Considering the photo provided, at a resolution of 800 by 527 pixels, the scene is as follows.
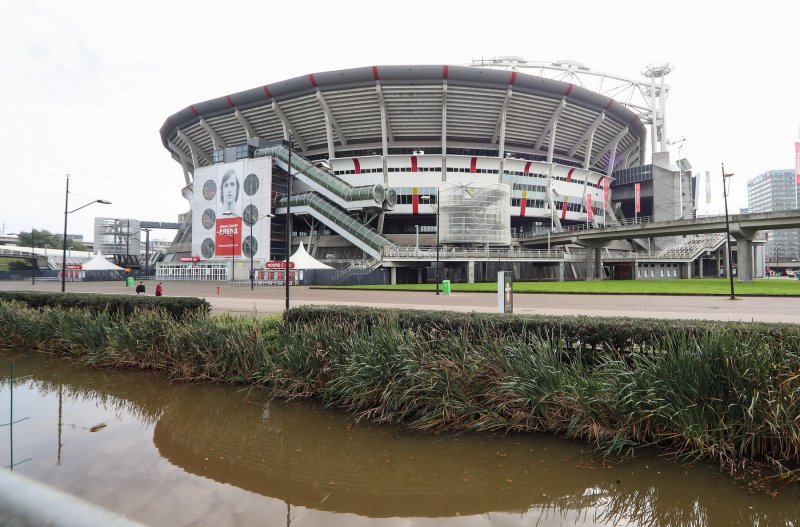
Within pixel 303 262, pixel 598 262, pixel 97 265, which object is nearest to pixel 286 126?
pixel 303 262

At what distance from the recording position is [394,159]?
6331 centimetres

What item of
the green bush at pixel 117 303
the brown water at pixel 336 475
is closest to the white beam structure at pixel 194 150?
the green bush at pixel 117 303

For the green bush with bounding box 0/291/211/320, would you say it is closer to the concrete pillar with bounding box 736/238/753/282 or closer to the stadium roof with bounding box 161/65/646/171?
the concrete pillar with bounding box 736/238/753/282

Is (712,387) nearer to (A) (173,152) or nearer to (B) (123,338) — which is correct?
(B) (123,338)

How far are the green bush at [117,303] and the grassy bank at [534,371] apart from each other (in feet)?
3.94

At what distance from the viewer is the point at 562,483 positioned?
5.62 metres

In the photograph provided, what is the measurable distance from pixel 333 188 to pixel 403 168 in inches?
417

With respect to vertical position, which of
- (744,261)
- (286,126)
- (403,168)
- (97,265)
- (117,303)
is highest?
(286,126)

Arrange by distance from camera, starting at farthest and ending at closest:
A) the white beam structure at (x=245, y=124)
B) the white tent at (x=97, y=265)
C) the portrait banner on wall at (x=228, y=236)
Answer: the white tent at (x=97, y=265) → the white beam structure at (x=245, y=124) → the portrait banner on wall at (x=228, y=236)

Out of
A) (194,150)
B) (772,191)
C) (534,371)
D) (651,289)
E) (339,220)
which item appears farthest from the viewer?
(772,191)

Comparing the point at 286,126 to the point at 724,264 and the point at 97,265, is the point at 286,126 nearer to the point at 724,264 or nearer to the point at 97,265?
the point at 97,265

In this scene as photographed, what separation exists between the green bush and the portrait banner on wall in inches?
1932

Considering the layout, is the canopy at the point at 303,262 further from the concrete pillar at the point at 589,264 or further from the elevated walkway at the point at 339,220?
the concrete pillar at the point at 589,264

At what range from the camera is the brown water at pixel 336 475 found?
4.97 meters
